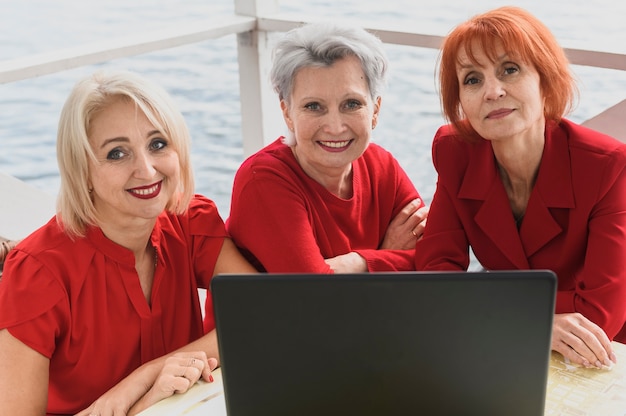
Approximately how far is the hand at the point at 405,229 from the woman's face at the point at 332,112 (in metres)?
0.26

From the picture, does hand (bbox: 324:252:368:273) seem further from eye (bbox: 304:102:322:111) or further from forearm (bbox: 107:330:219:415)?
forearm (bbox: 107:330:219:415)

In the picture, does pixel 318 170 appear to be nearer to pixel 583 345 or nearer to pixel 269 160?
pixel 269 160

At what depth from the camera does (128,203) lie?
6.45 feet

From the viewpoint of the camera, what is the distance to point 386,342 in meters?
1.12

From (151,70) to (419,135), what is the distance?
1707 millimetres

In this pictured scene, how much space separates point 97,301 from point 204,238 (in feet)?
1.12

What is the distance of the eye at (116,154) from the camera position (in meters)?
1.96

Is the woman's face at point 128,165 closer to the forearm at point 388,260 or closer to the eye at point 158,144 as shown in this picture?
the eye at point 158,144

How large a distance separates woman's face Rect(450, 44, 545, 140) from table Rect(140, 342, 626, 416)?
0.64 metres

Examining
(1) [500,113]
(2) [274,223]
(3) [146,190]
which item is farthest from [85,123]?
(1) [500,113]

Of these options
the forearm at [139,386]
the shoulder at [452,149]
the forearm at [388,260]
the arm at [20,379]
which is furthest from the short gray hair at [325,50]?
the arm at [20,379]

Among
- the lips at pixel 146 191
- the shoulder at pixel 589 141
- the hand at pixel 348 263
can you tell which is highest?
the shoulder at pixel 589 141

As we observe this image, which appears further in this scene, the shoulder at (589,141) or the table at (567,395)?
the shoulder at (589,141)

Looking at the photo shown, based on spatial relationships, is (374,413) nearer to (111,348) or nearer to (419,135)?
(111,348)
